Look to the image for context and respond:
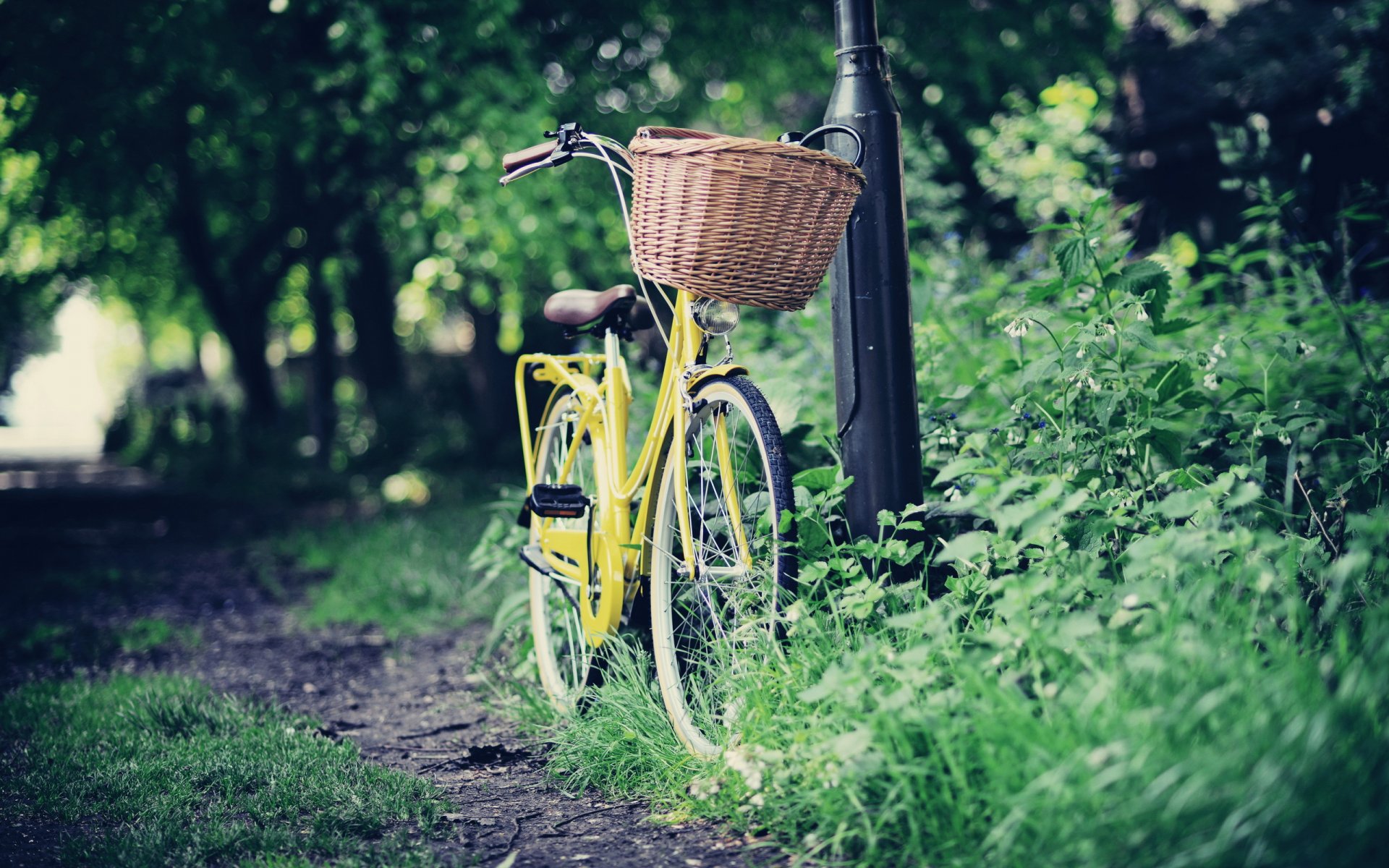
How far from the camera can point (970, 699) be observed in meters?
1.87

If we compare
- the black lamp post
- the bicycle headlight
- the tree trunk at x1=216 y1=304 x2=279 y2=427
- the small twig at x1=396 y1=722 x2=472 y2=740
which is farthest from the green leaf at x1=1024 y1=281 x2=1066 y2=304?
the tree trunk at x1=216 y1=304 x2=279 y2=427

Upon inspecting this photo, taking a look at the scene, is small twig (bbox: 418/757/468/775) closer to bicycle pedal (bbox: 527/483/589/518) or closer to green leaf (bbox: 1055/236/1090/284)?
bicycle pedal (bbox: 527/483/589/518)

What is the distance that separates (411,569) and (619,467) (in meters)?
3.24

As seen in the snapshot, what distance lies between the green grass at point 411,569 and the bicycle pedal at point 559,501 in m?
0.91

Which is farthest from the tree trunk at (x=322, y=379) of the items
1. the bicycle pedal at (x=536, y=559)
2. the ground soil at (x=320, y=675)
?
the bicycle pedal at (x=536, y=559)

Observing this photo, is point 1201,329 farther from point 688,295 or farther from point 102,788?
point 102,788

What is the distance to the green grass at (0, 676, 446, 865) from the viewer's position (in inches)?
87.6

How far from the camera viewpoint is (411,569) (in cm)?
564

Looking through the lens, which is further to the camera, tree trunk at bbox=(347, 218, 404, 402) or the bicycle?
tree trunk at bbox=(347, 218, 404, 402)

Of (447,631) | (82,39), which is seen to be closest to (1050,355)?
(447,631)

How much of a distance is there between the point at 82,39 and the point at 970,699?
7439mm

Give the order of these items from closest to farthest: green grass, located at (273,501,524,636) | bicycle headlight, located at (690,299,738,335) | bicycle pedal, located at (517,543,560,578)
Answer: bicycle headlight, located at (690,299,738,335)
bicycle pedal, located at (517,543,560,578)
green grass, located at (273,501,524,636)

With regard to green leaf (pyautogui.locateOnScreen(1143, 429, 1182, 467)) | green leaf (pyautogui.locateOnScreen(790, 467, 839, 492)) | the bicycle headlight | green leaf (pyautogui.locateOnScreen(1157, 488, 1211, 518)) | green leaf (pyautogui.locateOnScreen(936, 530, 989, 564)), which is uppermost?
the bicycle headlight

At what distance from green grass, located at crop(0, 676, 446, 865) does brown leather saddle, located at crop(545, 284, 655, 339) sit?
1381mm
